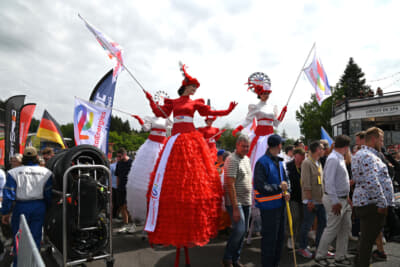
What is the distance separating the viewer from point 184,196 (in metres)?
3.18

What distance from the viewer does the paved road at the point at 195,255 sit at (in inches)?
160

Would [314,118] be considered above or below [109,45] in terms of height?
above

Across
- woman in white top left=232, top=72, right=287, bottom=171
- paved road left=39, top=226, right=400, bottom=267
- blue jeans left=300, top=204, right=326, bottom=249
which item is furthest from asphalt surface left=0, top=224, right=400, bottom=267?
woman in white top left=232, top=72, right=287, bottom=171

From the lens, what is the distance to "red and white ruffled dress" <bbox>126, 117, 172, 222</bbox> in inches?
186

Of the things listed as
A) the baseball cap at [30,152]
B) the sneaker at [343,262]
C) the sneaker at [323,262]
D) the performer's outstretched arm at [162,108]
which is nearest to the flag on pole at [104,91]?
the performer's outstretched arm at [162,108]

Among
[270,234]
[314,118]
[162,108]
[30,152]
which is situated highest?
[314,118]

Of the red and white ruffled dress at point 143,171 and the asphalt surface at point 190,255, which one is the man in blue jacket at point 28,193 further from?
the red and white ruffled dress at point 143,171

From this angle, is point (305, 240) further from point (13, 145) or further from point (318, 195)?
point (13, 145)

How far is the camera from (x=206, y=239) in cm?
324

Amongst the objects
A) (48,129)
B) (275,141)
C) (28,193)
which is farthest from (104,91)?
(275,141)

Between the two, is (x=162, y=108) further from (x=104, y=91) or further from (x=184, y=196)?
(x=184, y=196)

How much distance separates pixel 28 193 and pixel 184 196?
211 centimetres

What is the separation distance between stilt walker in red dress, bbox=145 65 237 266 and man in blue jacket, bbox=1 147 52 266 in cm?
148

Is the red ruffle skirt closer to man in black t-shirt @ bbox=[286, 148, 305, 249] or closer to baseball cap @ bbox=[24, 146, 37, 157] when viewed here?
baseball cap @ bbox=[24, 146, 37, 157]
